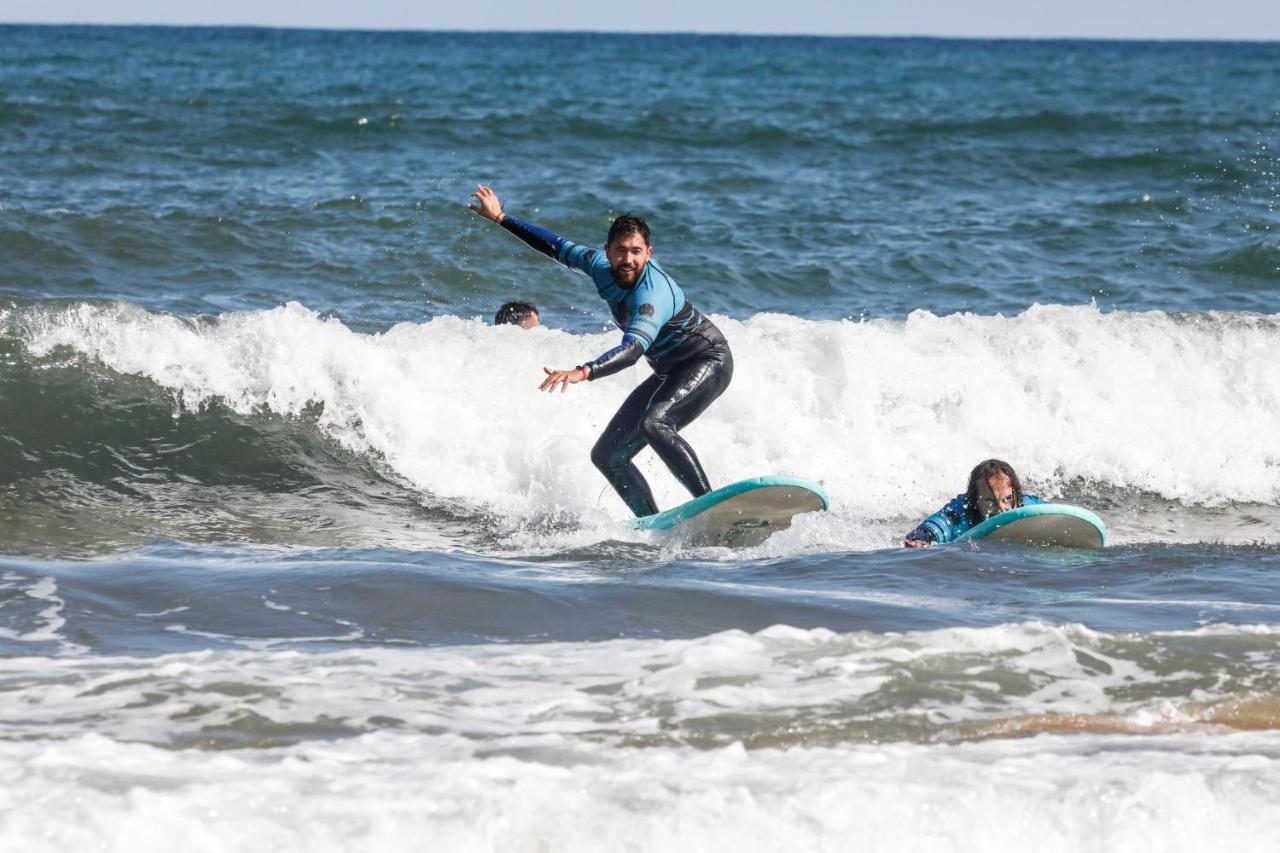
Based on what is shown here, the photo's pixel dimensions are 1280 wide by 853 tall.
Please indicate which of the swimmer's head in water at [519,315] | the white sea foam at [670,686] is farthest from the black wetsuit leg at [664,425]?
the swimmer's head in water at [519,315]

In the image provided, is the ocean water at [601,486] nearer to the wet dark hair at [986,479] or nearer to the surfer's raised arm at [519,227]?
the wet dark hair at [986,479]

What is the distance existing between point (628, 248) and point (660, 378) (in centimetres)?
97

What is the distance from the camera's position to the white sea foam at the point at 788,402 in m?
10.8

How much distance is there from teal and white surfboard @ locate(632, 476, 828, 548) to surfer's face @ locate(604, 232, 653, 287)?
1249 millimetres

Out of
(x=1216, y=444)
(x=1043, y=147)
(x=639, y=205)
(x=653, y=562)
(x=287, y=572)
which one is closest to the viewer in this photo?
(x=287, y=572)

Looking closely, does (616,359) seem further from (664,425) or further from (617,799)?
(617,799)

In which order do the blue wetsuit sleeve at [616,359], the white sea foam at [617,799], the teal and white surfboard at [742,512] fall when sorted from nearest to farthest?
the white sea foam at [617,799] < the blue wetsuit sleeve at [616,359] < the teal and white surfboard at [742,512]

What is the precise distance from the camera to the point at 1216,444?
11961 mm

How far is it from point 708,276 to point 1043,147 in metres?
10.8

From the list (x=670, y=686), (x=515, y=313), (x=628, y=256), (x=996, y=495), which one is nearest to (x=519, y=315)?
(x=515, y=313)

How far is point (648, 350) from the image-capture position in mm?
8523

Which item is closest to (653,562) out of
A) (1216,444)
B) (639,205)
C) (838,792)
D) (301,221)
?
(838,792)

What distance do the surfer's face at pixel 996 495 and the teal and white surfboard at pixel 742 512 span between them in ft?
2.85

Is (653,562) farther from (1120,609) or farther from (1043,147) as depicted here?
(1043,147)
